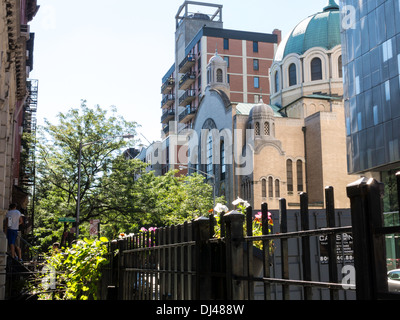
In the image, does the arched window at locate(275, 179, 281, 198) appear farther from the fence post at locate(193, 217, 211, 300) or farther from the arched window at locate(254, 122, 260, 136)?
the fence post at locate(193, 217, 211, 300)

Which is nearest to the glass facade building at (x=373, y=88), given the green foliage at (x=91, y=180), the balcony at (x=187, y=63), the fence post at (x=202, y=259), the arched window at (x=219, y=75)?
the green foliage at (x=91, y=180)

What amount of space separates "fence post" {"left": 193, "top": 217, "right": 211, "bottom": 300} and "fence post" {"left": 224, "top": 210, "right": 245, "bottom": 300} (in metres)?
0.48

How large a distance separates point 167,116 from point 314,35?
3266 cm

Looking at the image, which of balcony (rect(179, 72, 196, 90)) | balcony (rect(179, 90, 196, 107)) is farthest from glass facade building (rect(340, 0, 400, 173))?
balcony (rect(179, 72, 196, 90))

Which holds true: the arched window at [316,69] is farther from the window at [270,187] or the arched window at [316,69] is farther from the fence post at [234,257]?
the fence post at [234,257]

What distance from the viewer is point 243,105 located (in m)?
66.1

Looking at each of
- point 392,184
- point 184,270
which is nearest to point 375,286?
point 184,270

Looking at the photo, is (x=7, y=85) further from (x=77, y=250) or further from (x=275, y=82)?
(x=275, y=82)

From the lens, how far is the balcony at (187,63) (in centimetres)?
8175

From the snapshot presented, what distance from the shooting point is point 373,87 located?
3669 centimetres

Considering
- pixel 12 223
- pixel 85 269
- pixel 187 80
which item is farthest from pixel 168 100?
pixel 85 269

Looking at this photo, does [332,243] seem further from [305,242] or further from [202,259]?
[202,259]

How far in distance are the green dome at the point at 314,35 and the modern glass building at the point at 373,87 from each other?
2479 cm

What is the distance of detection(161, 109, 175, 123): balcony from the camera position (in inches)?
3554
